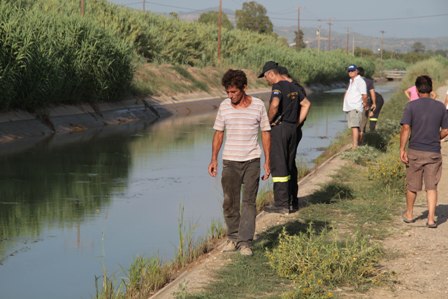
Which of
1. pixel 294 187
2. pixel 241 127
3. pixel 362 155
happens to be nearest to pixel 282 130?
pixel 294 187

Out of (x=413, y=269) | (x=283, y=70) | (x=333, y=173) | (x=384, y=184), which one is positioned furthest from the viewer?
(x=333, y=173)

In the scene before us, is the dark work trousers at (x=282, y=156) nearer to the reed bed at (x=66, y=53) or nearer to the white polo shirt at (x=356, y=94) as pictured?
the white polo shirt at (x=356, y=94)

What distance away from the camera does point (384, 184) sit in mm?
13719

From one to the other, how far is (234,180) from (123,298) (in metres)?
2.12

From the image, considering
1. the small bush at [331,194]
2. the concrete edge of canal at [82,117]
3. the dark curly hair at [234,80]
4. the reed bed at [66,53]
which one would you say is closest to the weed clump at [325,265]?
the dark curly hair at [234,80]

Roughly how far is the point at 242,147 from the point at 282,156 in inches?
89.3

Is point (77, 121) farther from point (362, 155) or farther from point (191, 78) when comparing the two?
point (191, 78)

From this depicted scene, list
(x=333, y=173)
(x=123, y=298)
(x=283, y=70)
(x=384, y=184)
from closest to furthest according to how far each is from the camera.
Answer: (x=123, y=298) → (x=283, y=70) → (x=384, y=184) → (x=333, y=173)

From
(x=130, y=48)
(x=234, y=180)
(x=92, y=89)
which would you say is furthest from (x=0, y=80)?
(x=234, y=180)

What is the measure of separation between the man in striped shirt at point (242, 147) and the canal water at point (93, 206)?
140 cm

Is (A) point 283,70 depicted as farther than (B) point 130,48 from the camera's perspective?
No

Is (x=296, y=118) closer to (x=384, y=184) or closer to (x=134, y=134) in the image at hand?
(x=384, y=184)

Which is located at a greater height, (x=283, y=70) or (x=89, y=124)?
(x=283, y=70)

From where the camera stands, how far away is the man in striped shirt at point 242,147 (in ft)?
29.6
